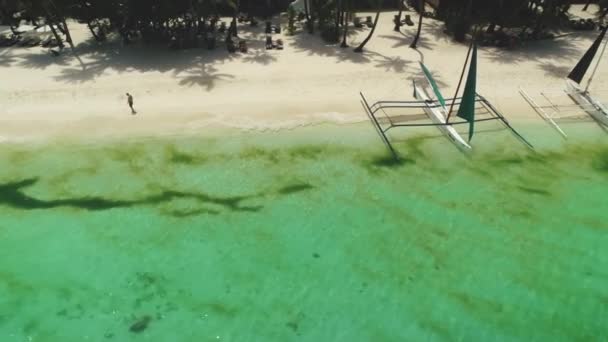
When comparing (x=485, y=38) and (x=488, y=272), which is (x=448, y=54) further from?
(x=488, y=272)

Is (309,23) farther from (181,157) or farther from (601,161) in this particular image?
(601,161)

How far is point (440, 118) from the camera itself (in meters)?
26.7

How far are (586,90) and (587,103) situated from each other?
→ 1319mm

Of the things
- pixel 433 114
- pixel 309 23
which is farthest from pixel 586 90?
pixel 309 23

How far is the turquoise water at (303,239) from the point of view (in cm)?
1617

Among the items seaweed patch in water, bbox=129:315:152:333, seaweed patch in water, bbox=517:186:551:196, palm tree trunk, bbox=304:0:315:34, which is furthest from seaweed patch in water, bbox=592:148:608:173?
seaweed patch in water, bbox=129:315:152:333

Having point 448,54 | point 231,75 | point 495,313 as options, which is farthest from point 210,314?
point 448,54

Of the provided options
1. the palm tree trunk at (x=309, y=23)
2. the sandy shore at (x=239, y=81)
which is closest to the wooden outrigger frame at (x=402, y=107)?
the sandy shore at (x=239, y=81)

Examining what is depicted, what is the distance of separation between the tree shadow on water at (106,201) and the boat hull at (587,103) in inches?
951

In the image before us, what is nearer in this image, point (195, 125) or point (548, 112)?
point (195, 125)

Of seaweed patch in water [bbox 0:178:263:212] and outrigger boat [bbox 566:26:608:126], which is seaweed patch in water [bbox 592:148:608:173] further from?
seaweed patch in water [bbox 0:178:263:212]

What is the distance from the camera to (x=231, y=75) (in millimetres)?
30891

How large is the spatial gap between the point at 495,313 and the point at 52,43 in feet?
127

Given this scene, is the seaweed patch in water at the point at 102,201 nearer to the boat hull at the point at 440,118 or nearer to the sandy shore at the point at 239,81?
the sandy shore at the point at 239,81
